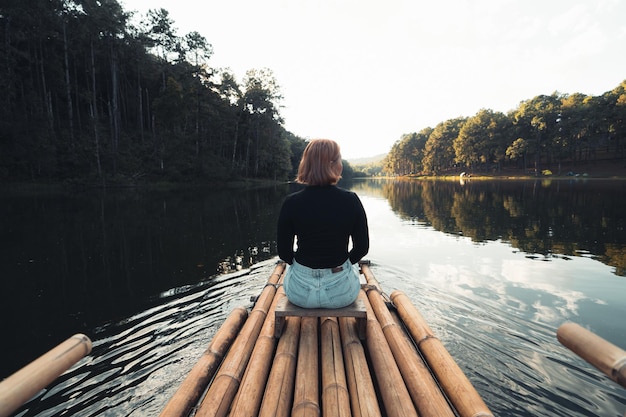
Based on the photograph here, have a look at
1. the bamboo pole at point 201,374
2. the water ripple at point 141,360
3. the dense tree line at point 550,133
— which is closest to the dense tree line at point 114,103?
the water ripple at point 141,360

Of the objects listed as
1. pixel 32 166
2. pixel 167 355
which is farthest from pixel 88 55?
pixel 167 355

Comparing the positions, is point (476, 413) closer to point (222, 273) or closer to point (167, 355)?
point (167, 355)

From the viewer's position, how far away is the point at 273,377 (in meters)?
2.61

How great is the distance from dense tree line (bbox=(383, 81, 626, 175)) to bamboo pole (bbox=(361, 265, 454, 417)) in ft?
249

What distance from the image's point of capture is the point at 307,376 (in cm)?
264

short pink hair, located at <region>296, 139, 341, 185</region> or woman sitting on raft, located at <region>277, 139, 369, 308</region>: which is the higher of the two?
short pink hair, located at <region>296, 139, 341, 185</region>

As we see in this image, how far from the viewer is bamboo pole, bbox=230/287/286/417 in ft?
7.37

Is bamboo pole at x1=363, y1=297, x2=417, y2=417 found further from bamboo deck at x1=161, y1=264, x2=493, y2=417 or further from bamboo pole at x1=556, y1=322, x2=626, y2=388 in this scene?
bamboo pole at x1=556, y1=322, x2=626, y2=388

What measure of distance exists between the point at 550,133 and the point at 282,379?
79830 millimetres

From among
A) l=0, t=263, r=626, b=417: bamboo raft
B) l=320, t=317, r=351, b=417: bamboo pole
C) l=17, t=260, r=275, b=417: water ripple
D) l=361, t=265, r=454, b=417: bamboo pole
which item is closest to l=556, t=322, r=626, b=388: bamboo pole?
l=0, t=263, r=626, b=417: bamboo raft

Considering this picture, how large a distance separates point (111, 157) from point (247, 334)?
137 feet

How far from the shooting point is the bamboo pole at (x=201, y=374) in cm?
237

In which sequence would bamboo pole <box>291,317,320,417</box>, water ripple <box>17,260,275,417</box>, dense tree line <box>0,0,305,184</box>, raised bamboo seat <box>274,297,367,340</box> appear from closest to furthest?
bamboo pole <box>291,317,320,417</box> < raised bamboo seat <box>274,297,367,340</box> < water ripple <box>17,260,275,417</box> < dense tree line <box>0,0,305,184</box>

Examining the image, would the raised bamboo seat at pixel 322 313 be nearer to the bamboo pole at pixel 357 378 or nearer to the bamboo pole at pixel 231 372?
the bamboo pole at pixel 357 378
